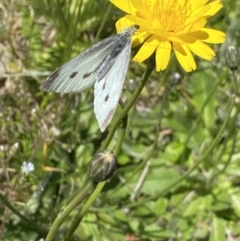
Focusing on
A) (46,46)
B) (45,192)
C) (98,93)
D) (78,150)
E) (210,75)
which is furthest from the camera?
(46,46)

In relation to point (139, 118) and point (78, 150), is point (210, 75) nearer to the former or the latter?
point (139, 118)

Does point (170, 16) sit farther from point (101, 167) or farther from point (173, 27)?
point (101, 167)

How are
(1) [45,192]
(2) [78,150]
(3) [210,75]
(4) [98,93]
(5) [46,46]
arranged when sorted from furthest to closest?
(5) [46,46] → (3) [210,75] → (2) [78,150] → (1) [45,192] → (4) [98,93]

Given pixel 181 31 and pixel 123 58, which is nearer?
pixel 123 58

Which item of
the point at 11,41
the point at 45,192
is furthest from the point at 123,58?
the point at 11,41

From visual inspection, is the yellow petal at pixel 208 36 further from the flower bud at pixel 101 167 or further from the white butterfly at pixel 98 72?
the flower bud at pixel 101 167
